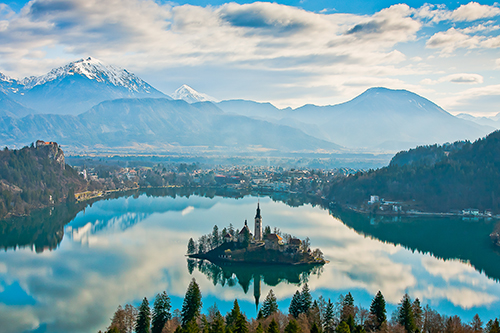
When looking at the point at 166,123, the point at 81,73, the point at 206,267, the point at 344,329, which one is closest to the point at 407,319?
the point at 344,329

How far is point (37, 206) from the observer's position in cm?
3650

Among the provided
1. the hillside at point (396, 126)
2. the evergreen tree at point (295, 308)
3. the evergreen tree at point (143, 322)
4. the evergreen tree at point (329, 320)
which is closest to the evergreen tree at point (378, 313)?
the evergreen tree at point (329, 320)

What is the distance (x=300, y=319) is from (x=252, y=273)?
21.9 ft

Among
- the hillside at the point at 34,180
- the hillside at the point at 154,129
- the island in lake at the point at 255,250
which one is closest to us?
the island in lake at the point at 255,250

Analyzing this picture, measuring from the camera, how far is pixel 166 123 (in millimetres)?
159625

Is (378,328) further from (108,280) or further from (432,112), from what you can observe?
(432,112)

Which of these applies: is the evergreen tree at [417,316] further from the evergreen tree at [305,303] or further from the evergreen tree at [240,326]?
the evergreen tree at [240,326]

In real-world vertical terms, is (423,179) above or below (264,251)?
above

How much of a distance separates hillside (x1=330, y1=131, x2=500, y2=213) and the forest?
24115 millimetres

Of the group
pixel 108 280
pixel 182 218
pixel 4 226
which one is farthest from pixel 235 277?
pixel 4 226

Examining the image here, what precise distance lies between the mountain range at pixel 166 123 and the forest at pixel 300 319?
119m

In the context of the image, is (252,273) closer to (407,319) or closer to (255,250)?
(255,250)

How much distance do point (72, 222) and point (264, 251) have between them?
16.9 metres

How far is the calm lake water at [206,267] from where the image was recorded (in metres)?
16.0
